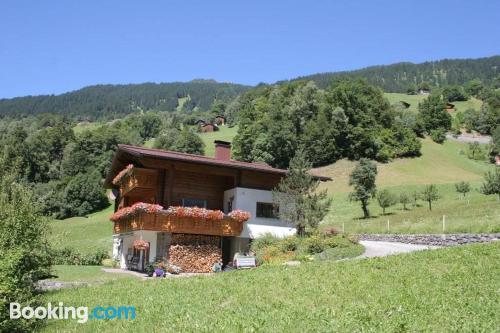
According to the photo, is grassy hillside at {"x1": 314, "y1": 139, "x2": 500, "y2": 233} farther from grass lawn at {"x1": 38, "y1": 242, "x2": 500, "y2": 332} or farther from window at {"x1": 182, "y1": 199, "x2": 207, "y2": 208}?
window at {"x1": 182, "y1": 199, "x2": 207, "y2": 208}

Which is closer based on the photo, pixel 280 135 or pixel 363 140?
pixel 363 140

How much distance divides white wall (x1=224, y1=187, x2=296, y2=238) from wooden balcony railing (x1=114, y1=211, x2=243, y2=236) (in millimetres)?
1064

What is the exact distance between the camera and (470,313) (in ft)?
31.2

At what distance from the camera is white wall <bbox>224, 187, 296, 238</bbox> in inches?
1093

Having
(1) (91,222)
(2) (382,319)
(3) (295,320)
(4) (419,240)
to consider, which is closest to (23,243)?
(3) (295,320)

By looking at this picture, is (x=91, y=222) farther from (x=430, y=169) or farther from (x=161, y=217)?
(x=430, y=169)

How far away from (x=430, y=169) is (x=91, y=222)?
4825 cm

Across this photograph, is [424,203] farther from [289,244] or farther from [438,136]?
[438,136]

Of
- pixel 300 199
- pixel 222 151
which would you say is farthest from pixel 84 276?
pixel 222 151

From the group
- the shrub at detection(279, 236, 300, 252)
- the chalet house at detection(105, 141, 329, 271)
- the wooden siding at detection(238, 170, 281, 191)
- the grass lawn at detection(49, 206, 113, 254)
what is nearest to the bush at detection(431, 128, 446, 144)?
the grass lawn at detection(49, 206, 113, 254)

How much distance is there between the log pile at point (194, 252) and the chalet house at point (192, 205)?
58 mm

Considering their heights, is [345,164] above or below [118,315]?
above

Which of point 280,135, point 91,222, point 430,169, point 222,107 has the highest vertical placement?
point 222,107

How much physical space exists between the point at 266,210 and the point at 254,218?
1.19 meters
